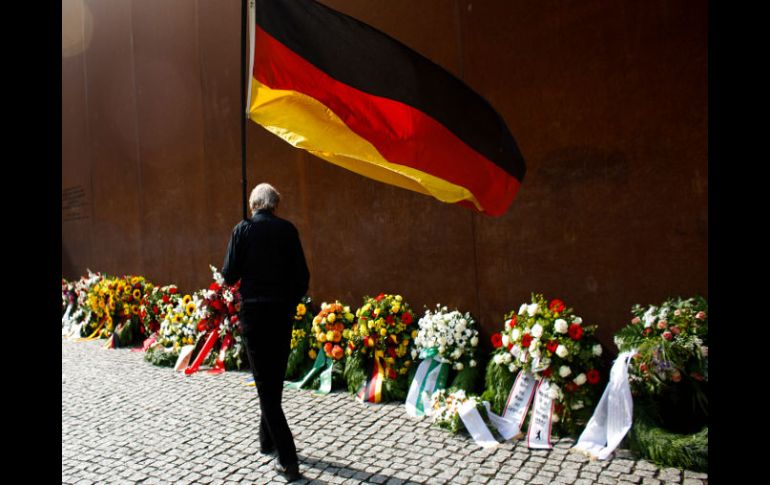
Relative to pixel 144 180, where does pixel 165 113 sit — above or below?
above

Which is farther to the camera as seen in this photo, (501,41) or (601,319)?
(501,41)

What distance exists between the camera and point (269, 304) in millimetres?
3637

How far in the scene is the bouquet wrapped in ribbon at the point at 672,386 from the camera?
3.53 metres

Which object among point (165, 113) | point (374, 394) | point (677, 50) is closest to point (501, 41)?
point (677, 50)

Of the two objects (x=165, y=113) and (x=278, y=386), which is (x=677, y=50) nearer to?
(x=278, y=386)

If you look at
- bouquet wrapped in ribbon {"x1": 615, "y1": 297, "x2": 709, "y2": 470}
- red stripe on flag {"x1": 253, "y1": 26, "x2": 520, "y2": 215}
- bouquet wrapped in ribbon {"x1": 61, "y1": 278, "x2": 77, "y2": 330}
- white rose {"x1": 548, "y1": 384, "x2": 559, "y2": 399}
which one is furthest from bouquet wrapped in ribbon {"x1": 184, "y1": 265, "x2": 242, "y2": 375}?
bouquet wrapped in ribbon {"x1": 61, "y1": 278, "x2": 77, "y2": 330}

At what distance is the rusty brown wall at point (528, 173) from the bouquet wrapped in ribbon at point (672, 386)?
0.38 m

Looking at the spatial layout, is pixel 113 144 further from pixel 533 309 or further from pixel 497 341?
pixel 533 309

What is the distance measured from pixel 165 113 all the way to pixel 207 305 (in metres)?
3.51

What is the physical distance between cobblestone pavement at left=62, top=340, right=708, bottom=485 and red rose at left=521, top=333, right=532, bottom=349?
2.37ft

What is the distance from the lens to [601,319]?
14.7 ft

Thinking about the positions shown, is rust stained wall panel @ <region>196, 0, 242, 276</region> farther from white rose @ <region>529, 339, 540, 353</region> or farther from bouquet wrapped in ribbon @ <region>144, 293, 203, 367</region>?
white rose @ <region>529, 339, 540, 353</region>

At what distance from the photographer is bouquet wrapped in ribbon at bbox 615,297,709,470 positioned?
3.53 m

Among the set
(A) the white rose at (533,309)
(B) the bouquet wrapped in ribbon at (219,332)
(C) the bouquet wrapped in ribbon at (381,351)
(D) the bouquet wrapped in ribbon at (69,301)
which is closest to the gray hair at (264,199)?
(C) the bouquet wrapped in ribbon at (381,351)
